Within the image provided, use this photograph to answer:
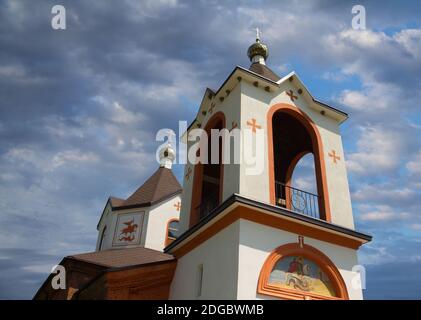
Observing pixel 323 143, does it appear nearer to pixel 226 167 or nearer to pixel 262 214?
pixel 226 167

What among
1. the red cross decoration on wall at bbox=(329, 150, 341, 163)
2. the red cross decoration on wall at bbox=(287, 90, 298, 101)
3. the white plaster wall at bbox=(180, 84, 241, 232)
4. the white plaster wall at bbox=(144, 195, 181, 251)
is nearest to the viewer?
the white plaster wall at bbox=(180, 84, 241, 232)

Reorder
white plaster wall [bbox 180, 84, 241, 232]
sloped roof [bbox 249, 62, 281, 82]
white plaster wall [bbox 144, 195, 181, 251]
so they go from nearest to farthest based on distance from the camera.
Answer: white plaster wall [bbox 180, 84, 241, 232]
sloped roof [bbox 249, 62, 281, 82]
white plaster wall [bbox 144, 195, 181, 251]

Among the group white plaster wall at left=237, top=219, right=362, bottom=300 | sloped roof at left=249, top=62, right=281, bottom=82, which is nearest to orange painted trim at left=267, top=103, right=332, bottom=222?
white plaster wall at left=237, top=219, right=362, bottom=300

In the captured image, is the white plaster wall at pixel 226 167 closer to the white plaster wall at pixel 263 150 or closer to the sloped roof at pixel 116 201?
the white plaster wall at pixel 263 150

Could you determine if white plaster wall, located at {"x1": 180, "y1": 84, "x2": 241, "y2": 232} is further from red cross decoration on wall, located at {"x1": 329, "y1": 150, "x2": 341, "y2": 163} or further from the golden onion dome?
the golden onion dome

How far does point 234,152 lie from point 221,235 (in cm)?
204

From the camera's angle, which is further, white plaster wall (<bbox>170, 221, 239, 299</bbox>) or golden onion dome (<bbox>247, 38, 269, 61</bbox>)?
golden onion dome (<bbox>247, 38, 269, 61</bbox>)

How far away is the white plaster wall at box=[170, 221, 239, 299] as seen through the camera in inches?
296

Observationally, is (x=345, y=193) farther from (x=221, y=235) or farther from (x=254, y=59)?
(x=254, y=59)

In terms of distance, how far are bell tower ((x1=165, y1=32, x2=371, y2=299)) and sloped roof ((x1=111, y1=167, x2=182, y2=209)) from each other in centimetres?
679

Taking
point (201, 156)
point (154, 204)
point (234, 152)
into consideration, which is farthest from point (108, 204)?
point (234, 152)

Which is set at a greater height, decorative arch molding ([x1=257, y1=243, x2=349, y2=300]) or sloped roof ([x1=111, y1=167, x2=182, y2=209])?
sloped roof ([x1=111, y1=167, x2=182, y2=209])

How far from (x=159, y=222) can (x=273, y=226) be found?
33.7ft

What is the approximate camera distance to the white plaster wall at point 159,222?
666 inches
